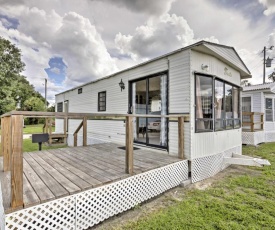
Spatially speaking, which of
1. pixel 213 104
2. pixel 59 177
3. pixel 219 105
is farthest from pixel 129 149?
pixel 219 105

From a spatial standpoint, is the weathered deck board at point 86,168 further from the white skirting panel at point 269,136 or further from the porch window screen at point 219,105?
the white skirting panel at point 269,136

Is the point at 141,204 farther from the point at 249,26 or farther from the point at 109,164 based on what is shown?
the point at 249,26

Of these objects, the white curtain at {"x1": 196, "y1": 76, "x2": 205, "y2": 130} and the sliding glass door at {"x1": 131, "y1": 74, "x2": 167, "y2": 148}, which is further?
the sliding glass door at {"x1": 131, "y1": 74, "x2": 167, "y2": 148}

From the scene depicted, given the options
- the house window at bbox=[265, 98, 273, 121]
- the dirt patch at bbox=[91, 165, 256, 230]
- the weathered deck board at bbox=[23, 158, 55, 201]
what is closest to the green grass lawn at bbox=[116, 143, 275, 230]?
the dirt patch at bbox=[91, 165, 256, 230]

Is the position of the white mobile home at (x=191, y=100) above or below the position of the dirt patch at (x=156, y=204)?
above

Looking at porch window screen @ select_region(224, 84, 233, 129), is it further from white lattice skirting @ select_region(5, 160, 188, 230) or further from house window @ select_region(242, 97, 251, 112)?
house window @ select_region(242, 97, 251, 112)

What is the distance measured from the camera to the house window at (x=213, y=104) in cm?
436

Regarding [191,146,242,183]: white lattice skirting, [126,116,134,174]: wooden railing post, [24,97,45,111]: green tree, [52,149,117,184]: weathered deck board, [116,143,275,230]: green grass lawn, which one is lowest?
[116,143,275,230]: green grass lawn

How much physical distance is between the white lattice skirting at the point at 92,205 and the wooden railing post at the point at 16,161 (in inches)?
6.1

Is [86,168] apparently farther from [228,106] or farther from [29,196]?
[228,106]

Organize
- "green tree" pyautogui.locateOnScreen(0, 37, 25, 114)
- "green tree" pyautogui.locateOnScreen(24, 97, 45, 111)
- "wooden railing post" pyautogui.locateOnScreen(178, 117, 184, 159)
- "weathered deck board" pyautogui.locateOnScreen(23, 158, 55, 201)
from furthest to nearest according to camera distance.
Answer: "green tree" pyautogui.locateOnScreen(24, 97, 45, 111), "green tree" pyautogui.locateOnScreen(0, 37, 25, 114), "wooden railing post" pyautogui.locateOnScreen(178, 117, 184, 159), "weathered deck board" pyautogui.locateOnScreen(23, 158, 55, 201)

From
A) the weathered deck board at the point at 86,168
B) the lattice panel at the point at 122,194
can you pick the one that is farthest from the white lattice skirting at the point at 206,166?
the weathered deck board at the point at 86,168

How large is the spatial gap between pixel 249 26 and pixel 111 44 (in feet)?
23.5

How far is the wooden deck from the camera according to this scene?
7.17 feet
